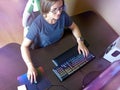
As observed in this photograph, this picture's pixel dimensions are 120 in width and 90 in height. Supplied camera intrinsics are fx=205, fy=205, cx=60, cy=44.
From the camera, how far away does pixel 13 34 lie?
6.56 feet

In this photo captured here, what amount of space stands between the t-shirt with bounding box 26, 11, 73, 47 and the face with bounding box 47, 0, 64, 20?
7 cm

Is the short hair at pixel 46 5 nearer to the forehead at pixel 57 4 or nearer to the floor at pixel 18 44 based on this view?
the forehead at pixel 57 4

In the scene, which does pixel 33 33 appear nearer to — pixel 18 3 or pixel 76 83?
pixel 76 83

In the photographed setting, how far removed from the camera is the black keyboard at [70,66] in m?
1.06

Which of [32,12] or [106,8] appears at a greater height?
[32,12]

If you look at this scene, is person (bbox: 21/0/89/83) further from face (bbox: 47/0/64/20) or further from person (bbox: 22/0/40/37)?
person (bbox: 22/0/40/37)

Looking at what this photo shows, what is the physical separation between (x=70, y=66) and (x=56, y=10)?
31 centimetres

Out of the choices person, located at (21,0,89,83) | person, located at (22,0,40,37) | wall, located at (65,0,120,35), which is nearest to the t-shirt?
person, located at (21,0,89,83)

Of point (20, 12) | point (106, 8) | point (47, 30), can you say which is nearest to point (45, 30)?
point (47, 30)

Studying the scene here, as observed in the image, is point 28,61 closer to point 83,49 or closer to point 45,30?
point 45,30

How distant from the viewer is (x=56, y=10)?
1.10 meters

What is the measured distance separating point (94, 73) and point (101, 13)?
545 millimetres

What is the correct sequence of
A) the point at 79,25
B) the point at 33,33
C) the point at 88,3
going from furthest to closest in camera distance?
the point at 88,3 < the point at 79,25 < the point at 33,33

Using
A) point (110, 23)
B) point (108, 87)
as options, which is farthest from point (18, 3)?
point (108, 87)
